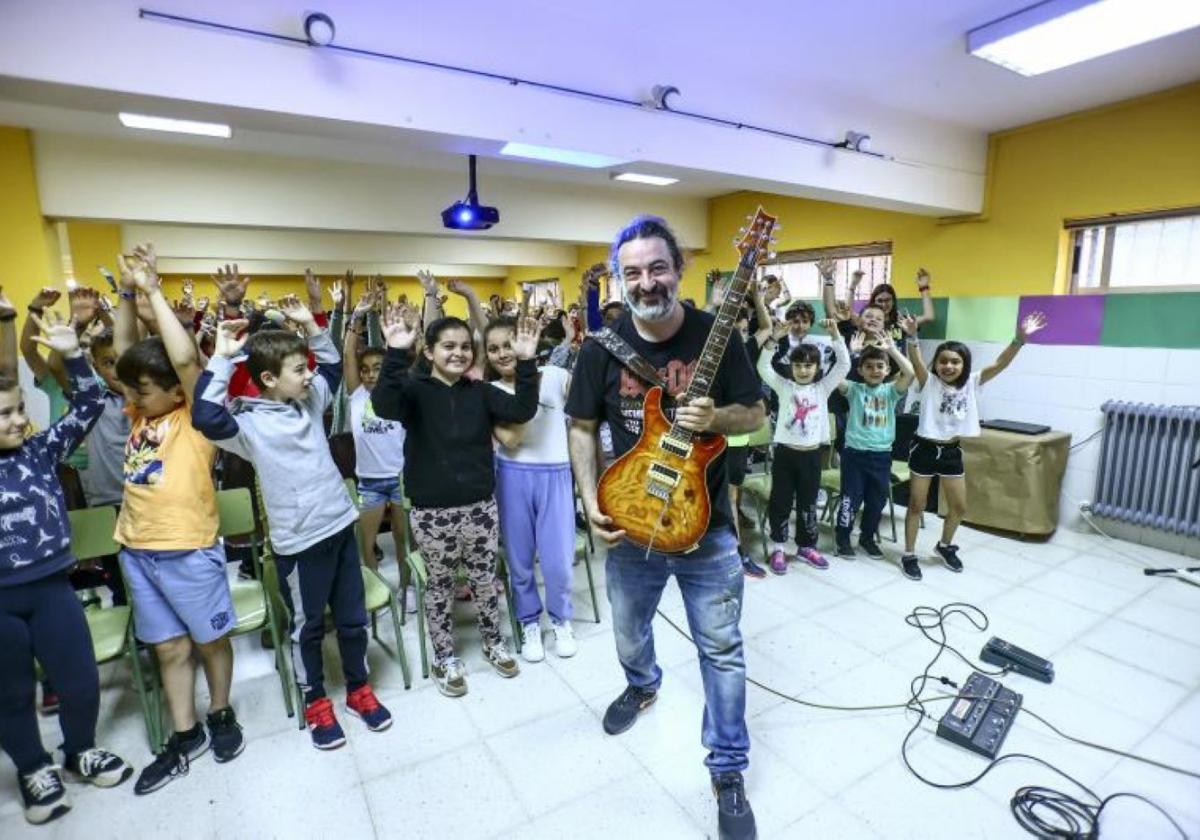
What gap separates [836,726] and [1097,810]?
0.77 meters

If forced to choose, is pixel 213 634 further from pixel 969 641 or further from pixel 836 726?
pixel 969 641

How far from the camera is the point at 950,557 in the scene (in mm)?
3762

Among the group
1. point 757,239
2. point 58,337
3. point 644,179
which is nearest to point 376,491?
point 58,337

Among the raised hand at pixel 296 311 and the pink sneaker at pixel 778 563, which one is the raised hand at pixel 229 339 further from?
the pink sneaker at pixel 778 563

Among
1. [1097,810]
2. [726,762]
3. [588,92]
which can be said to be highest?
[588,92]

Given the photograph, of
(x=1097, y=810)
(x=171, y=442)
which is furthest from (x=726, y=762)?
(x=171, y=442)

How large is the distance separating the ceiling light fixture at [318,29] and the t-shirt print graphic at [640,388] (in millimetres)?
2099

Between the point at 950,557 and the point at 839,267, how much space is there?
3.65m

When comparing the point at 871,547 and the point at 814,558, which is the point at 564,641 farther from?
the point at 871,547

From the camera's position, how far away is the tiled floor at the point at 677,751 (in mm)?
1891

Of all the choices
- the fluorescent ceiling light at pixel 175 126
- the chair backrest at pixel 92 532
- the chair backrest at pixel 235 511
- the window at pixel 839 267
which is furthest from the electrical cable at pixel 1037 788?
the fluorescent ceiling light at pixel 175 126

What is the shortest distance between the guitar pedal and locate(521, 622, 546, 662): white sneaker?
1582 mm

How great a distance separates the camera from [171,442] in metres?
2.01

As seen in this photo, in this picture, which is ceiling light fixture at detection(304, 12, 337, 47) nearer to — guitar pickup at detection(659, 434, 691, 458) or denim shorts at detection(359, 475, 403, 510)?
denim shorts at detection(359, 475, 403, 510)
